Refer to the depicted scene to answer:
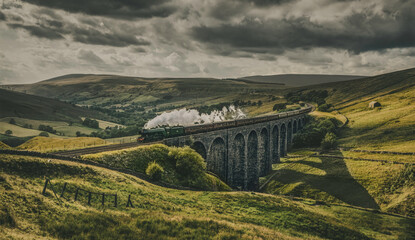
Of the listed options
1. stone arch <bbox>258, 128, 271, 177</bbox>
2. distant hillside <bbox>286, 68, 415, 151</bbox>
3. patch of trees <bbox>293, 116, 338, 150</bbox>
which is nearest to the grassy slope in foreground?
stone arch <bbox>258, 128, 271, 177</bbox>

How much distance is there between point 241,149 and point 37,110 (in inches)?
5805

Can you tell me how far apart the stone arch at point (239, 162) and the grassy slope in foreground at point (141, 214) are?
18198 millimetres

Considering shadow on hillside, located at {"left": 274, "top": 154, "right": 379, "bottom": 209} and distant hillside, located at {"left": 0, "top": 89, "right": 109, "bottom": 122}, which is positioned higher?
distant hillside, located at {"left": 0, "top": 89, "right": 109, "bottom": 122}

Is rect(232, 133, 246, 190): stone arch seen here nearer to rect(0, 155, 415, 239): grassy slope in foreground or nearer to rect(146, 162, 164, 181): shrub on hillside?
rect(0, 155, 415, 239): grassy slope in foreground

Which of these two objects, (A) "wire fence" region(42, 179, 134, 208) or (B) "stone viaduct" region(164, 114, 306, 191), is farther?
(B) "stone viaduct" region(164, 114, 306, 191)

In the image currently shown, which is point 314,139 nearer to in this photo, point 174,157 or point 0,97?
point 174,157

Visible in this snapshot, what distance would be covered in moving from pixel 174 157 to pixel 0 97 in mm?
173005

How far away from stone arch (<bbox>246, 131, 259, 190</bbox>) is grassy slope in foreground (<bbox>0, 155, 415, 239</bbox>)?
25427 mm

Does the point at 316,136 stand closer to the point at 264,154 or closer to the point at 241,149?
the point at 264,154

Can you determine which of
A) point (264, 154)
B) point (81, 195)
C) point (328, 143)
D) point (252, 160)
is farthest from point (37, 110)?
point (328, 143)

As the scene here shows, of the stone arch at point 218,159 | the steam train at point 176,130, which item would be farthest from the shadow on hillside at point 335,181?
the steam train at point 176,130

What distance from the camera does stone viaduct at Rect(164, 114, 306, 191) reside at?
4100 centimetres

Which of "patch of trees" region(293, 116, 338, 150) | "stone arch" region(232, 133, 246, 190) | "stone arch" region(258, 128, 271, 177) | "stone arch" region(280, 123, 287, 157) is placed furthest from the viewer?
"patch of trees" region(293, 116, 338, 150)

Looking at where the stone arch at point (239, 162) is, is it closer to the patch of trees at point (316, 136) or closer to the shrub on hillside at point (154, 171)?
the shrub on hillside at point (154, 171)
